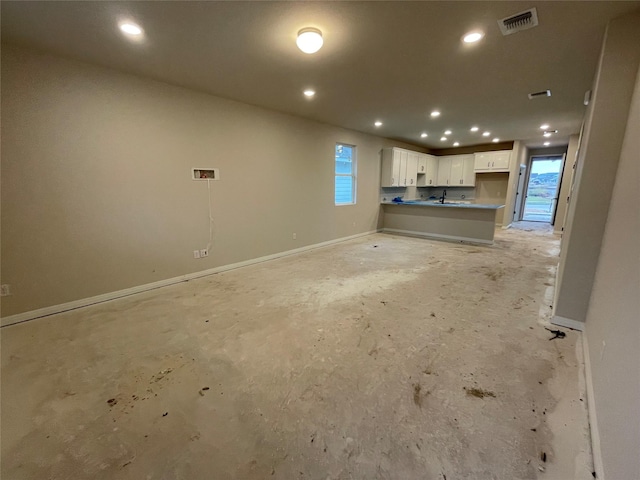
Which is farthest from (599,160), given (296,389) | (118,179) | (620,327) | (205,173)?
(118,179)

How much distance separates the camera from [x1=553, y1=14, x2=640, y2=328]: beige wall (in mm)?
2109

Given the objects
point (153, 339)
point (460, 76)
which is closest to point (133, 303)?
point (153, 339)

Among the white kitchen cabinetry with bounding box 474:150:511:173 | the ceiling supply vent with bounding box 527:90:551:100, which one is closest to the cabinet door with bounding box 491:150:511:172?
the white kitchen cabinetry with bounding box 474:150:511:173

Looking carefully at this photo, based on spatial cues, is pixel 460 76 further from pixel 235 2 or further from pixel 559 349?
pixel 559 349

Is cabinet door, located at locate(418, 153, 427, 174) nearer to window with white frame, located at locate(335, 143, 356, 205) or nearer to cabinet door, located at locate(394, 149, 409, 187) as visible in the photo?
cabinet door, located at locate(394, 149, 409, 187)

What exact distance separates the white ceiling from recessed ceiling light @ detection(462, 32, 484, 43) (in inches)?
2.5

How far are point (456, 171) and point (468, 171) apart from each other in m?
0.37

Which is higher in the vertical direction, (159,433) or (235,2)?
(235,2)

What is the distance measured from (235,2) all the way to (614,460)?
3387 mm

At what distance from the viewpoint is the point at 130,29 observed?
2260mm

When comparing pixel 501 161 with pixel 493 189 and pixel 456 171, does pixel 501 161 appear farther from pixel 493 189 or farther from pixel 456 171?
pixel 456 171

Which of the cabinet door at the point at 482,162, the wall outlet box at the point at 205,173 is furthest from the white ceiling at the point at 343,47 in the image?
the cabinet door at the point at 482,162

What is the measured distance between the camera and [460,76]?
3.21 meters

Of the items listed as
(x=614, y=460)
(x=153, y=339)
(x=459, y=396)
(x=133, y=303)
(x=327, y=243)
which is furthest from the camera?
(x=327, y=243)
